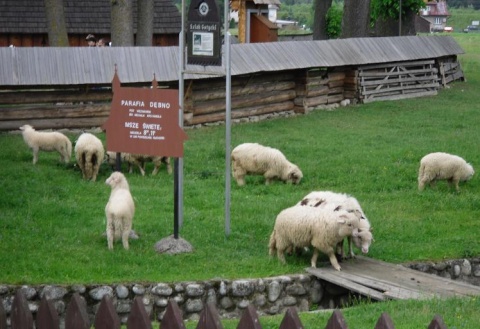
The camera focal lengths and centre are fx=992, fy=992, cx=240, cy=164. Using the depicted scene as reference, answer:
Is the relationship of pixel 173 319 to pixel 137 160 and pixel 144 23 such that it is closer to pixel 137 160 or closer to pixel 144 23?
pixel 137 160

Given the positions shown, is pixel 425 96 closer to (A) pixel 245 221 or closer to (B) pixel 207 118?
(B) pixel 207 118

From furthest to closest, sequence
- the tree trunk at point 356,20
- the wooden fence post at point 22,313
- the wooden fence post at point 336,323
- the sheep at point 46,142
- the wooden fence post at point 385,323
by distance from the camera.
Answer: the tree trunk at point 356,20, the sheep at point 46,142, the wooden fence post at point 22,313, the wooden fence post at point 385,323, the wooden fence post at point 336,323

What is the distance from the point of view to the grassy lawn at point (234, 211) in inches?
462

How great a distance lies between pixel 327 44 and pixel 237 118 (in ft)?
15.6

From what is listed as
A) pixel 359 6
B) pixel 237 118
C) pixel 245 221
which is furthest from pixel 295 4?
pixel 245 221

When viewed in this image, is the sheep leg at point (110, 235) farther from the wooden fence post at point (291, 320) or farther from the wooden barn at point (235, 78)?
the wooden barn at point (235, 78)

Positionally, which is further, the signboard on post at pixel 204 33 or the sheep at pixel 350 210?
the signboard on post at pixel 204 33

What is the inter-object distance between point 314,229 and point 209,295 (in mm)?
1605

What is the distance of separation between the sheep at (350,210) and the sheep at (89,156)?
17.3 feet

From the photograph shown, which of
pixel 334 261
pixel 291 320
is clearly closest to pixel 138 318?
pixel 291 320

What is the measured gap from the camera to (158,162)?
18.4m

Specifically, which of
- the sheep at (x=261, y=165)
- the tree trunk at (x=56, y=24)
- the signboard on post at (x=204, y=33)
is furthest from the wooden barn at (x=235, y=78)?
the signboard on post at (x=204, y=33)

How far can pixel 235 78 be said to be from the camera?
25469 mm

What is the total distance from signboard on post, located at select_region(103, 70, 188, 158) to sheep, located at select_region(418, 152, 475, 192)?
5.76 m
